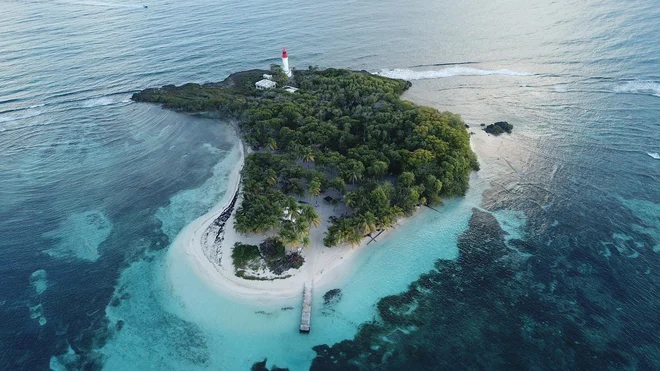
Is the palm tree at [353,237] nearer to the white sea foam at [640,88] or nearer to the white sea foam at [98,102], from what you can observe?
the white sea foam at [640,88]

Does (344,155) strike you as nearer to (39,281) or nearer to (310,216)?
(310,216)

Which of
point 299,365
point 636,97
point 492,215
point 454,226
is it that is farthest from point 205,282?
point 636,97

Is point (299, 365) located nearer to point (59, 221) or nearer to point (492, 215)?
point (492, 215)

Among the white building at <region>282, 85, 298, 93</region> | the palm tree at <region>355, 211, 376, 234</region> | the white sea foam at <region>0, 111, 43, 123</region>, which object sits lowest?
the palm tree at <region>355, 211, 376, 234</region>

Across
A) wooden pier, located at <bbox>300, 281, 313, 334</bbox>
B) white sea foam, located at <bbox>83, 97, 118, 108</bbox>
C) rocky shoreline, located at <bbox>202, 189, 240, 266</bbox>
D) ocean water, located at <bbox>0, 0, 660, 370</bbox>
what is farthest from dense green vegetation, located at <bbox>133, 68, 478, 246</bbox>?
white sea foam, located at <bbox>83, 97, 118, 108</bbox>

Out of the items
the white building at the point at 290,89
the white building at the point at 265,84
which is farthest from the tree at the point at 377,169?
the white building at the point at 265,84

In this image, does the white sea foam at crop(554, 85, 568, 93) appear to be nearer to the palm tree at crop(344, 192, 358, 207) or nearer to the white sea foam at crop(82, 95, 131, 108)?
the palm tree at crop(344, 192, 358, 207)

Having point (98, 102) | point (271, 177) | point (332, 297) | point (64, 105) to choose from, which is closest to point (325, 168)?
point (271, 177)
